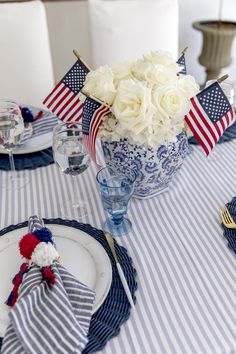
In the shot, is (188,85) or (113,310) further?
(188,85)

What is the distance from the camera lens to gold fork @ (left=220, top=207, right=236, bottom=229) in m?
0.79

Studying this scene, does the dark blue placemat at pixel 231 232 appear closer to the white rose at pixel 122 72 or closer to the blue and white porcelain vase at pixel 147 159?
the blue and white porcelain vase at pixel 147 159

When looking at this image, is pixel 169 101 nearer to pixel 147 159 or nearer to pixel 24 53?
pixel 147 159

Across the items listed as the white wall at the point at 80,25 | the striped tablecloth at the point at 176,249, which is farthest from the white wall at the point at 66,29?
the striped tablecloth at the point at 176,249

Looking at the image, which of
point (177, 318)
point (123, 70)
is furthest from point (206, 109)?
point (177, 318)

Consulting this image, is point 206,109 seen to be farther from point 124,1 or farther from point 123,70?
point 124,1

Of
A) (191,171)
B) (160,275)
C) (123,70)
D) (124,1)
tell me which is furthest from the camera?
(124,1)

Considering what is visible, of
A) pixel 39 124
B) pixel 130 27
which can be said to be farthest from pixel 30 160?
pixel 130 27

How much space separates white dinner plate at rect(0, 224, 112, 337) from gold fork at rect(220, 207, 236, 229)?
268 mm

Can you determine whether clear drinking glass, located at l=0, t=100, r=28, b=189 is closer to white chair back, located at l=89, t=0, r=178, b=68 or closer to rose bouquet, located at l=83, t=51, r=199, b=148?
rose bouquet, located at l=83, t=51, r=199, b=148

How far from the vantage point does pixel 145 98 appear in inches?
28.2

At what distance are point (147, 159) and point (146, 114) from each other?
0.13 m

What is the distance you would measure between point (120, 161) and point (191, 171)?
0.85 ft

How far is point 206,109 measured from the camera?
0.83 m
